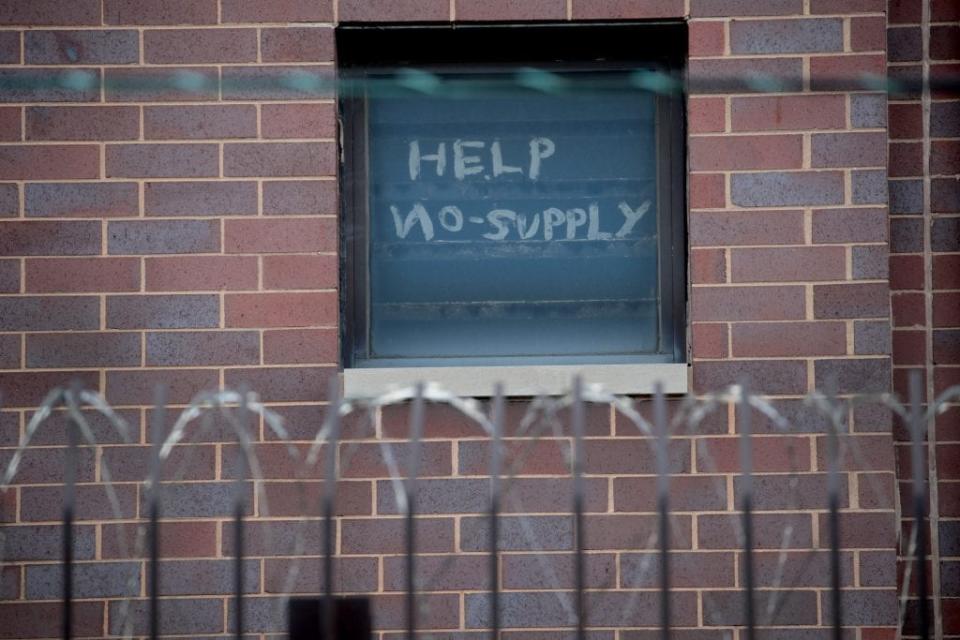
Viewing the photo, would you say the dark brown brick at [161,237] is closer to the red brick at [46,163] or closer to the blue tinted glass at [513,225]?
the red brick at [46,163]

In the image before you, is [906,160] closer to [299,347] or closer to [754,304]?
[754,304]

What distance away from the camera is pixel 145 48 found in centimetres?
366

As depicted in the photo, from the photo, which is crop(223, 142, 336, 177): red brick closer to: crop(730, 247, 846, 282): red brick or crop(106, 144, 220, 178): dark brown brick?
crop(106, 144, 220, 178): dark brown brick

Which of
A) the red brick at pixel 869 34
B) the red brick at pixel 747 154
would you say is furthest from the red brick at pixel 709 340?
the red brick at pixel 869 34

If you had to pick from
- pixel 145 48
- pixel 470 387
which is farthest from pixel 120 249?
pixel 470 387

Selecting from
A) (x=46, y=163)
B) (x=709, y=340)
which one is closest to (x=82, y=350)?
(x=46, y=163)

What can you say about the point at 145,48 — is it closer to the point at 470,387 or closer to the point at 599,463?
the point at 470,387

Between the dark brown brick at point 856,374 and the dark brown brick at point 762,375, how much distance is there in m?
0.06

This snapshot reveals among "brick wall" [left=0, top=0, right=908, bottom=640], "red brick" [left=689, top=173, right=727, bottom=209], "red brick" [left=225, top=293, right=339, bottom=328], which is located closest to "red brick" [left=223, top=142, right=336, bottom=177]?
"brick wall" [left=0, top=0, right=908, bottom=640]

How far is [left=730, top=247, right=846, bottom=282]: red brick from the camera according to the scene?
11.9 feet

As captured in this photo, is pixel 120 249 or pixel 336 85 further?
pixel 120 249

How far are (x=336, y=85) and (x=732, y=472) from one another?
6.76ft

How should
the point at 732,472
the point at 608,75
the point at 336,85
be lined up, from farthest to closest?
Result: the point at 608,75 → the point at 732,472 → the point at 336,85

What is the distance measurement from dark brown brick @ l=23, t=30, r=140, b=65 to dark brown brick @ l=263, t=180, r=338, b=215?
2.13ft
